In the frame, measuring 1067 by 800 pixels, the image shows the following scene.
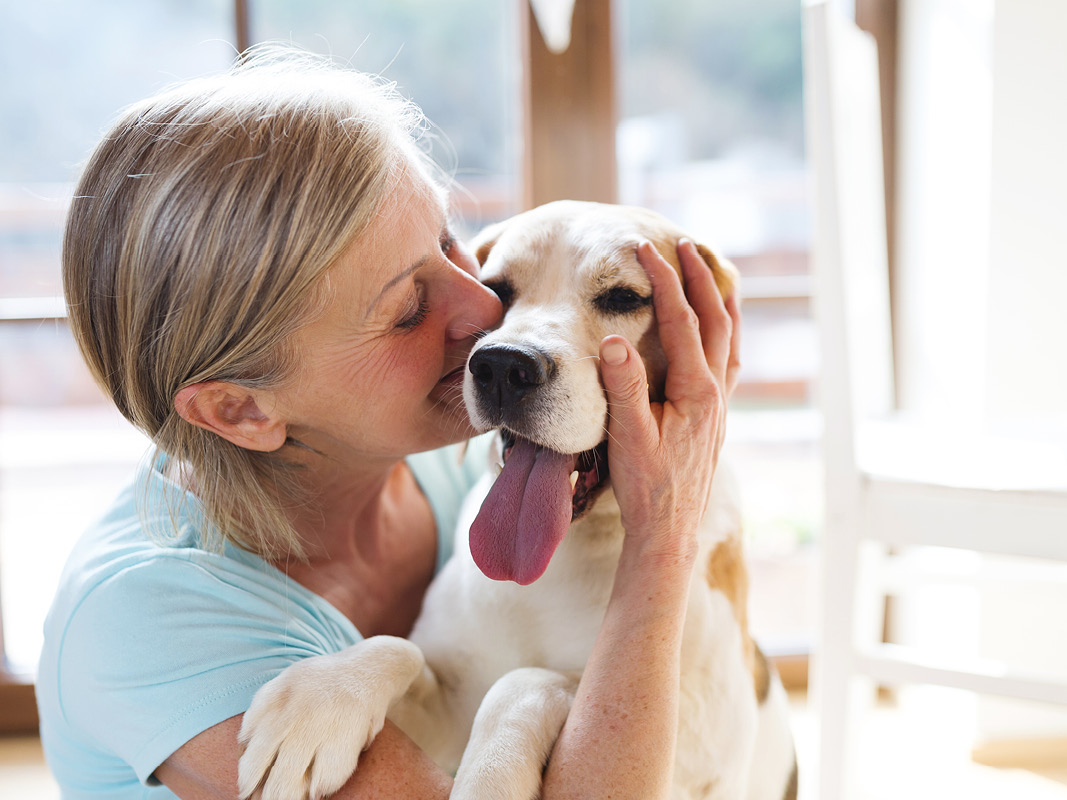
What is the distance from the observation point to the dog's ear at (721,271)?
1176 millimetres

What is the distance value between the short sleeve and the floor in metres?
1.39

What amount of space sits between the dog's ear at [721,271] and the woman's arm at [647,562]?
0.19 meters

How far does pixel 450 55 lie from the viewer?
2.21 metres

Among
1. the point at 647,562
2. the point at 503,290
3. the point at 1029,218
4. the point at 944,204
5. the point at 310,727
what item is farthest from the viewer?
the point at 944,204

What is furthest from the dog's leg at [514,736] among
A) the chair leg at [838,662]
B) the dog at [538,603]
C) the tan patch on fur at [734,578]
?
the chair leg at [838,662]

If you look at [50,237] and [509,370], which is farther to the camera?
[50,237]

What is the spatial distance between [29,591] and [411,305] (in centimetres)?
203

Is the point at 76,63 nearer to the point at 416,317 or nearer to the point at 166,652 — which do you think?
the point at 416,317

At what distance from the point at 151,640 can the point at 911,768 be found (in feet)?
6.08

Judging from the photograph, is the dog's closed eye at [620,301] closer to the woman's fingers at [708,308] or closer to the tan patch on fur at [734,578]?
the woman's fingers at [708,308]

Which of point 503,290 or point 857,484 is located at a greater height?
point 503,290

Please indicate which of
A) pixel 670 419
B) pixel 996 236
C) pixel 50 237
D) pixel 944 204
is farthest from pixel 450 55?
pixel 670 419

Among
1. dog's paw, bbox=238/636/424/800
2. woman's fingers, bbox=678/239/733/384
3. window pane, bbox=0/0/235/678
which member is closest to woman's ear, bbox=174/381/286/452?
dog's paw, bbox=238/636/424/800

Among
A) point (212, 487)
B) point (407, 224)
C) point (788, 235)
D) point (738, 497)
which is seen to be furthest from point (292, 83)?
point (788, 235)
